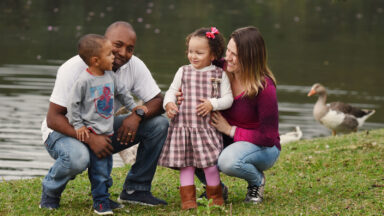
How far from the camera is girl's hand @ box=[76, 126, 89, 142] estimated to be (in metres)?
5.27

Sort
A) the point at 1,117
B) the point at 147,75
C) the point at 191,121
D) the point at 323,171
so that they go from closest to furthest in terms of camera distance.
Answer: the point at 191,121, the point at 147,75, the point at 323,171, the point at 1,117

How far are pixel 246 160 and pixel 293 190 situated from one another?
1.03 m

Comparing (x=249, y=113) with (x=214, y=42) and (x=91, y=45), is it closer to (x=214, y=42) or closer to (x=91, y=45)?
(x=214, y=42)

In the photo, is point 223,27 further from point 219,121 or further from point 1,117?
point 219,121

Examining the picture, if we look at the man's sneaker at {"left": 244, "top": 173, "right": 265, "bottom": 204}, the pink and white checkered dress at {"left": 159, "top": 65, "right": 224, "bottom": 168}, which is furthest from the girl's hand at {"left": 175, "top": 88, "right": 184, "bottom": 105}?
the man's sneaker at {"left": 244, "top": 173, "right": 265, "bottom": 204}

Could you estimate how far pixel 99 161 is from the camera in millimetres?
5430

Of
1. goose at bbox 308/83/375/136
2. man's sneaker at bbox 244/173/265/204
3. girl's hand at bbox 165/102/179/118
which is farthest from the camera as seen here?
goose at bbox 308/83/375/136

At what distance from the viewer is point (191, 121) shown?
5.57 m

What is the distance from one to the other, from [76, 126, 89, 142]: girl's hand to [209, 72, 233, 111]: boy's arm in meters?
1.08

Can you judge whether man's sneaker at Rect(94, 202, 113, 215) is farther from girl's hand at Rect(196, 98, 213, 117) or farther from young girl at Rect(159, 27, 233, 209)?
girl's hand at Rect(196, 98, 213, 117)

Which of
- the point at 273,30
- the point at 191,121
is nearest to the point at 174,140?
the point at 191,121

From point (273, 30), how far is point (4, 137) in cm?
1846

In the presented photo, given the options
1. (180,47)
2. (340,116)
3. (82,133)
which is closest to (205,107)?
(82,133)

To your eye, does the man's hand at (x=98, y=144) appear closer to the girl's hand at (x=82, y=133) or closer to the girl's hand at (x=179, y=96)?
the girl's hand at (x=82, y=133)
